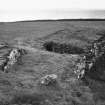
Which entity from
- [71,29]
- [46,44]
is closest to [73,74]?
[46,44]

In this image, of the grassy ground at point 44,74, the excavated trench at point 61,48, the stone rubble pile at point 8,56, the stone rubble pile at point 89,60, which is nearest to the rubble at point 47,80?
the grassy ground at point 44,74

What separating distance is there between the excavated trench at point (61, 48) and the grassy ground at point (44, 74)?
333 millimetres

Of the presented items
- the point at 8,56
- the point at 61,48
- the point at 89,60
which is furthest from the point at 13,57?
the point at 89,60

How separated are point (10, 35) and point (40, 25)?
3.14 m

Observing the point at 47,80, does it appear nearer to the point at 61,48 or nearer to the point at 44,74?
the point at 44,74

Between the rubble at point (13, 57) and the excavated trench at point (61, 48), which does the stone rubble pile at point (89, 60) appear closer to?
the excavated trench at point (61, 48)

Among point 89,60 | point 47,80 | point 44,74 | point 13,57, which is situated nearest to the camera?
point 47,80

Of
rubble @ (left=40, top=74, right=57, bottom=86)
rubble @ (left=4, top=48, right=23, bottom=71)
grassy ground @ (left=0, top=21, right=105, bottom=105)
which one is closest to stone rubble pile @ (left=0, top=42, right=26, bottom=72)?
rubble @ (left=4, top=48, right=23, bottom=71)

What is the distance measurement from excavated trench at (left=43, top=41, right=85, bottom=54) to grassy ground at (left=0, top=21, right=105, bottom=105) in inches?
13.1

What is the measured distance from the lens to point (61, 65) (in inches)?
353

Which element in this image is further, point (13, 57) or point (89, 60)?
point (13, 57)

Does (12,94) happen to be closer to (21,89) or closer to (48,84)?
(21,89)

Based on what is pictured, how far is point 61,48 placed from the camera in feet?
35.2

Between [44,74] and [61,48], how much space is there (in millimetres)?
2836
